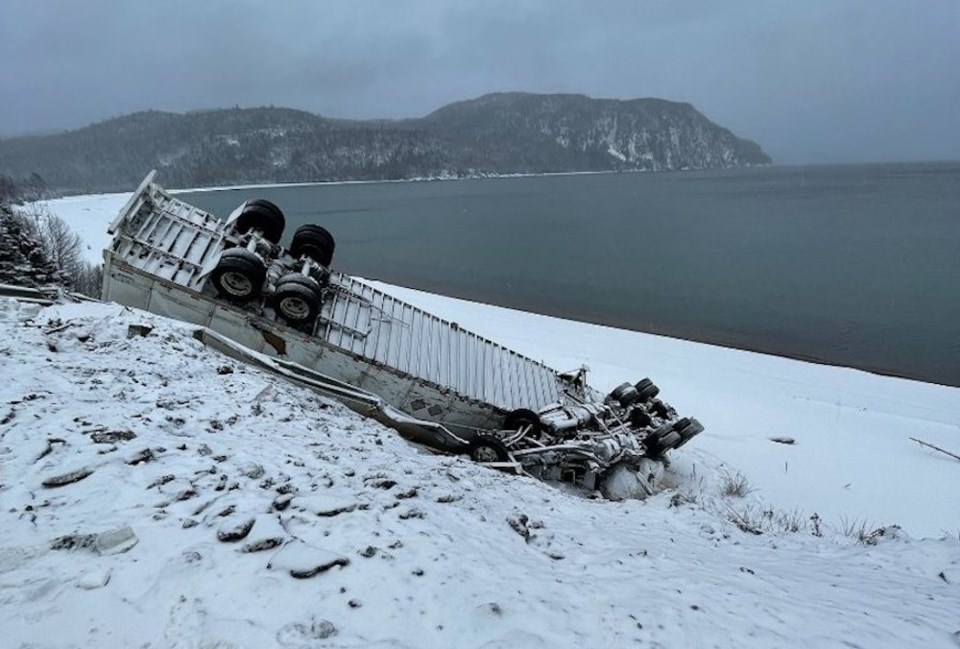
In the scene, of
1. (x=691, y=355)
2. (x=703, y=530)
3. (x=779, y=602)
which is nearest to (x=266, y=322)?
(x=703, y=530)

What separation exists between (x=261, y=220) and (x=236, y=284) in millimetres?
2741

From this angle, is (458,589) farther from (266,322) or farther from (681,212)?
(681,212)

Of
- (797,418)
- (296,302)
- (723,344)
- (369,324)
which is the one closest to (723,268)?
(723,344)

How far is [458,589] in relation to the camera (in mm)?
3877

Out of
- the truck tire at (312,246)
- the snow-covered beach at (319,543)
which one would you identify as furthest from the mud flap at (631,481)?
the truck tire at (312,246)

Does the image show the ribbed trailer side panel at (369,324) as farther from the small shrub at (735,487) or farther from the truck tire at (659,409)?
the small shrub at (735,487)

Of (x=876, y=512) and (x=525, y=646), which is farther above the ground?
(x=525, y=646)

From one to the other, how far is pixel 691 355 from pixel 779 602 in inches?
753

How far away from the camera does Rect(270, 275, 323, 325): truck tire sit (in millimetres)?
9477

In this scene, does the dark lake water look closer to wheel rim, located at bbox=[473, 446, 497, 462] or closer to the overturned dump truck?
the overturned dump truck

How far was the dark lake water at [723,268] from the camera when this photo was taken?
28.2 metres

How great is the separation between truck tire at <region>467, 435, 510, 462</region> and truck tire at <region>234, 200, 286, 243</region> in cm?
611

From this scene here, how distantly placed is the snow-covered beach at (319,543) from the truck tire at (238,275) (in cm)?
103

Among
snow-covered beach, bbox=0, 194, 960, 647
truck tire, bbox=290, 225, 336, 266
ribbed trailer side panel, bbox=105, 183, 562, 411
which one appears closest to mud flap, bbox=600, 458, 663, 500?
snow-covered beach, bbox=0, 194, 960, 647
